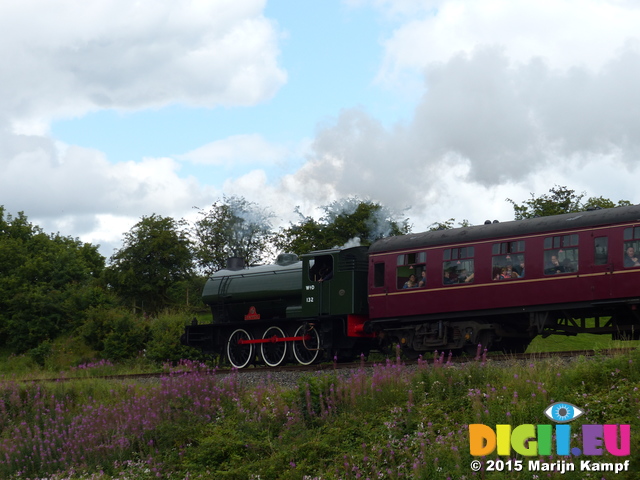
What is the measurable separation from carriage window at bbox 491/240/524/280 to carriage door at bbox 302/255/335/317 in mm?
4522

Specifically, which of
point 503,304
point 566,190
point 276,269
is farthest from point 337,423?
point 566,190

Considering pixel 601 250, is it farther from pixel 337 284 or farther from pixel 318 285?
pixel 318 285

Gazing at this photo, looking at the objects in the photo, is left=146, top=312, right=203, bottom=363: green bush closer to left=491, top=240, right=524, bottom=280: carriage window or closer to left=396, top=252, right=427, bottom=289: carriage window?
left=396, top=252, right=427, bottom=289: carriage window

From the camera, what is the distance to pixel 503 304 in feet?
53.1

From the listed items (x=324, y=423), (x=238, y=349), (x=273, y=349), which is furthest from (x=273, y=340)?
(x=324, y=423)

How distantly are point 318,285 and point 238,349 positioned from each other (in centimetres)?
387

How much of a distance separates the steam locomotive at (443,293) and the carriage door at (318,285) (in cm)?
3

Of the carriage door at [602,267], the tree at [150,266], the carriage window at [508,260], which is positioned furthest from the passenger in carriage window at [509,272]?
the tree at [150,266]

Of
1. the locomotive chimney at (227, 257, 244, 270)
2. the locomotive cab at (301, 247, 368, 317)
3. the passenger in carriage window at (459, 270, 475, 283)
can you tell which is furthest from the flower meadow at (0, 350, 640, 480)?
the locomotive chimney at (227, 257, 244, 270)

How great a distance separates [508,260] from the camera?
16172 millimetres

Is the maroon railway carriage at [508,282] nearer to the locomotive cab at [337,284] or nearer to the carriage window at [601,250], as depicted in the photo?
the carriage window at [601,250]

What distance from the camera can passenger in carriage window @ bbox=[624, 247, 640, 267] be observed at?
14.5 m

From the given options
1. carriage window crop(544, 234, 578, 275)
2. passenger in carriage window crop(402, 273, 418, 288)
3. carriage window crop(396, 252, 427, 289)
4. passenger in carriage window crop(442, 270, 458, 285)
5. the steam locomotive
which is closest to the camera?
the steam locomotive

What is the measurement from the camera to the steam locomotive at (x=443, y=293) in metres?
15.1
